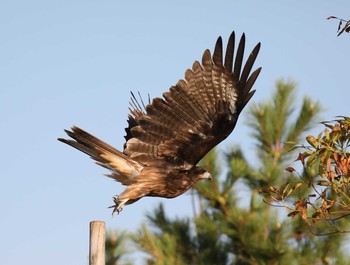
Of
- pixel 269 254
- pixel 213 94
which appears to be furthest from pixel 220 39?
pixel 269 254

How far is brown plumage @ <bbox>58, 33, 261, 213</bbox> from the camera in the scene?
7531mm

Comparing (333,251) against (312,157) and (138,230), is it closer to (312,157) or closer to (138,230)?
(138,230)

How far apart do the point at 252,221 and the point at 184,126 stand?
511cm

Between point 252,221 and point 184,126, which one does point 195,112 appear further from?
point 252,221

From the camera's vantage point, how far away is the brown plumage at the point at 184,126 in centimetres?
753

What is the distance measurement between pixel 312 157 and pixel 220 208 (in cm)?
756

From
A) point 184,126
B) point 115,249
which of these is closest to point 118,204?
point 184,126

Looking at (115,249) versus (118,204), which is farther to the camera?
(115,249)

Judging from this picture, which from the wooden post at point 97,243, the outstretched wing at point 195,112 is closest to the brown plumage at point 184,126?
the outstretched wing at point 195,112

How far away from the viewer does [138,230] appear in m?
12.7

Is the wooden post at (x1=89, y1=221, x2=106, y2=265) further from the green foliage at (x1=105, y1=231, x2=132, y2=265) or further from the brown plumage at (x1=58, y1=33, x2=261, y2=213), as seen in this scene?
the green foliage at (x1=105, y1=231, x2=132, y2=265)

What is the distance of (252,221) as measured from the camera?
12.4 m

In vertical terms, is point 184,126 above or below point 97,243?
above

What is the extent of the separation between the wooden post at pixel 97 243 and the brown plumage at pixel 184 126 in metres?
1.66
